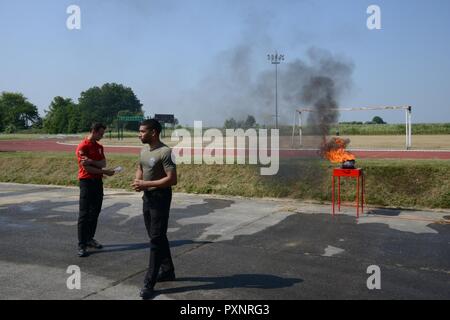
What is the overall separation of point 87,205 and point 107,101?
360 ft

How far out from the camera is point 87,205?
246 inches

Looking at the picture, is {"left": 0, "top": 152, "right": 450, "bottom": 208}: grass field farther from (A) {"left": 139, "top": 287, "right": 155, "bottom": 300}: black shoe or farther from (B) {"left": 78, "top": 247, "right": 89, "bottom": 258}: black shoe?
(A) {"left": 139, "top": 287, "right": 155, "bottom": 300}: black shoe

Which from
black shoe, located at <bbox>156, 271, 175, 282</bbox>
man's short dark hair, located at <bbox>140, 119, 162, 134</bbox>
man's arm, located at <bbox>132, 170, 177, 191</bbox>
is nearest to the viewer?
man's arm, located at <bbox>132, 170, 177, 191</bbox>

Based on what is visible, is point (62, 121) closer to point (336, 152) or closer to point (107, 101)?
point (107, 101)

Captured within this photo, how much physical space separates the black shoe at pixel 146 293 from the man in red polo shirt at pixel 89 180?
1.98 metres

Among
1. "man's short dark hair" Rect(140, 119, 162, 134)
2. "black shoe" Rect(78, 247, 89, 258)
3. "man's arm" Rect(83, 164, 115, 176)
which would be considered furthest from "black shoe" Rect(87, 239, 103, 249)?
"man's short dark hair" Rect(140, 119, 162, 134)

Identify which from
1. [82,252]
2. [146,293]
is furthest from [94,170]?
[146,293]

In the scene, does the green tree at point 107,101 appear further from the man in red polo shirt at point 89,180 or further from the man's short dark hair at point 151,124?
the man's short dark hair at point 151,124

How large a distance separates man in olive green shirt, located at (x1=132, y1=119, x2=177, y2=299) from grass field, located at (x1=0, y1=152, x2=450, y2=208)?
6435 millimetres

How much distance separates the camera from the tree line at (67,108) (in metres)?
85.7

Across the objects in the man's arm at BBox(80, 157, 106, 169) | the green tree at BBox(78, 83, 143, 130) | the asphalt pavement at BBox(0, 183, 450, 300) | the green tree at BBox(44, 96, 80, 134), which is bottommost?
the asphalt pavement at BBox(0, 183, 450, 300)

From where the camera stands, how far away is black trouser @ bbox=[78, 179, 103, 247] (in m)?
6.16

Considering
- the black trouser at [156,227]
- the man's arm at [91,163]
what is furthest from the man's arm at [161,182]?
the man's arm at [91,163]
